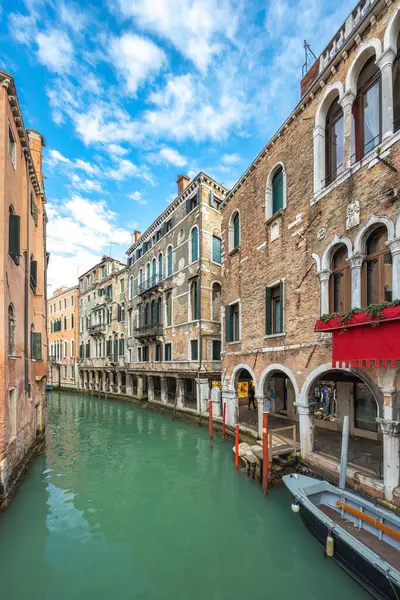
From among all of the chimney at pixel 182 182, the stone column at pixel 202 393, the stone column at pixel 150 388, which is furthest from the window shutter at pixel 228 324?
the stone column at pixel 150 388

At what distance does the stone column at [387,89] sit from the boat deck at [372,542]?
7529 mm

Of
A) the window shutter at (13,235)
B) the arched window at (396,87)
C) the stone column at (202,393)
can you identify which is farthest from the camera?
the stone column at (202,393)

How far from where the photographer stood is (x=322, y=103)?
8391 mm

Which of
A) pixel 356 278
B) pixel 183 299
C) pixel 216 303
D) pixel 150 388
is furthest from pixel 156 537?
pixel 150 388

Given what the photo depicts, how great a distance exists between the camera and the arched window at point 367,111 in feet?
22.9

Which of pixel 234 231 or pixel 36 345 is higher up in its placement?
Result: pixel 234 231

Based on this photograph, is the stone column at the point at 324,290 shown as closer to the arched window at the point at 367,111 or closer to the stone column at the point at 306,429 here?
the stone column at the point at 306,429

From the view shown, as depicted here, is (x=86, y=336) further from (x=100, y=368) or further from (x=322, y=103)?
(x=322, y=103)

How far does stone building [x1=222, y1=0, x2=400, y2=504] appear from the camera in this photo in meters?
6.32

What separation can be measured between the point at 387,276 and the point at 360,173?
252cm

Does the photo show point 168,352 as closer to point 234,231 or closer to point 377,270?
point 234,231

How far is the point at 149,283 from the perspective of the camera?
Answer: 74.3ft

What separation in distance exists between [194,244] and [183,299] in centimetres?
329

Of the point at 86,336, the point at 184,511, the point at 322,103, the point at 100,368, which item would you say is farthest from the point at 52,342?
the point at 322,103
